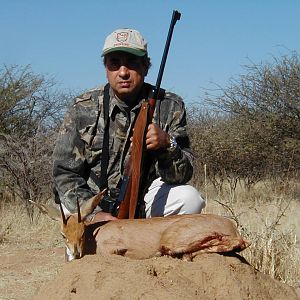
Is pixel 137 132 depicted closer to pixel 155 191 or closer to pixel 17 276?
pixel 155 191

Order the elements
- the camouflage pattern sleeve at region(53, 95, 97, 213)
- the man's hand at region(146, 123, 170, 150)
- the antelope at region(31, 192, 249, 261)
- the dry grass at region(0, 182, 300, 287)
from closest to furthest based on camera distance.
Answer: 1. the antelope at region(31, 192, 249, 261)
2. the man's hand at region(146, 123, 170, 150)
3. the camouflage pattern sleeve at region(53, 95, 97, 213)
4. the dry grass at region(0, 182, 300, 287)

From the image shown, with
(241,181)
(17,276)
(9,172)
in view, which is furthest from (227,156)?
(17,276)

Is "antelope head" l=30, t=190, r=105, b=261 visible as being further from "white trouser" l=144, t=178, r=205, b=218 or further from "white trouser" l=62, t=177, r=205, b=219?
"white trouser" l=144, t=178, r=205, b=218

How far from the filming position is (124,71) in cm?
493

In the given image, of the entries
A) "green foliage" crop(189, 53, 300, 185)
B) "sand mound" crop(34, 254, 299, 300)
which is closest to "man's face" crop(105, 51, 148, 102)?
"sand mound" crop(34, 254, 299, 300)

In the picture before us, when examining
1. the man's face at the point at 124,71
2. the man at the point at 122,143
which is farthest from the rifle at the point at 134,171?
the man's face at the point at 124,71

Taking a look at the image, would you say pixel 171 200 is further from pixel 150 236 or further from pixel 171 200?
pixel 150 236

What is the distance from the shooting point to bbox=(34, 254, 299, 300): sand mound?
3375 mm

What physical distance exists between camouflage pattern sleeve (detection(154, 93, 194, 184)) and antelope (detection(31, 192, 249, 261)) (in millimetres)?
795

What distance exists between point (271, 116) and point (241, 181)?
3.22m

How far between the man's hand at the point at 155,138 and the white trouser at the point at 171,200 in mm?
452

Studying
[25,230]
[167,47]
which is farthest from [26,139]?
[167,47]

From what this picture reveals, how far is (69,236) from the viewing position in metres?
3.94

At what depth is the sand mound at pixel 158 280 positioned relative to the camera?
133 inches
